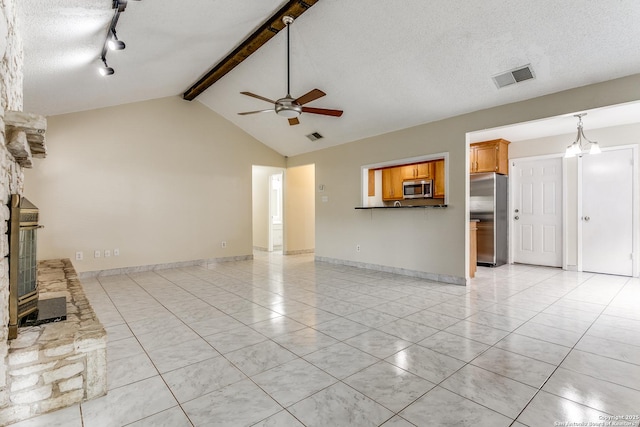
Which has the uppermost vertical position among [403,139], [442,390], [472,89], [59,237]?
[472,89]

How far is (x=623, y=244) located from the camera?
209 inches

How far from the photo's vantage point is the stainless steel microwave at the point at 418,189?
20.6ft

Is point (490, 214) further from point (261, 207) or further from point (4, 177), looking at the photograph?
point (4, 177)

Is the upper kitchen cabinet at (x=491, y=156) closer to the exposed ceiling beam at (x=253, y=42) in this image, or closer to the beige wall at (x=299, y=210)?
the beige wall at (x=299, y=210)

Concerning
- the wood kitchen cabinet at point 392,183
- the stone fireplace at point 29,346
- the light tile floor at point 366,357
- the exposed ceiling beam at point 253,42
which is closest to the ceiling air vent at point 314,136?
the wood kitchen cabinet at point 392,183

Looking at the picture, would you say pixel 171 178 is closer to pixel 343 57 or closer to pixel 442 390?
pixel 343 57

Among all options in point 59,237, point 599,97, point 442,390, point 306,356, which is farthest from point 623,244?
point 59,237

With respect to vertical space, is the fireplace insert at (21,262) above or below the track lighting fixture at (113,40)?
below

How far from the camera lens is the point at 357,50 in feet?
12.9

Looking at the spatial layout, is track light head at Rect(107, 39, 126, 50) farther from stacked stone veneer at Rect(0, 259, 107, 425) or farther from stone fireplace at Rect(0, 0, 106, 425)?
stacked stone veneer at Rect(0, 259, 107, 425)

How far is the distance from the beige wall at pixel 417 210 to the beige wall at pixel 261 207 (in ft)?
6.66

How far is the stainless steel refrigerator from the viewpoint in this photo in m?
6.27

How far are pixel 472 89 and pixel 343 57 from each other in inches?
67.4

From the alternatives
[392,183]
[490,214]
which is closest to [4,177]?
[392,183]
